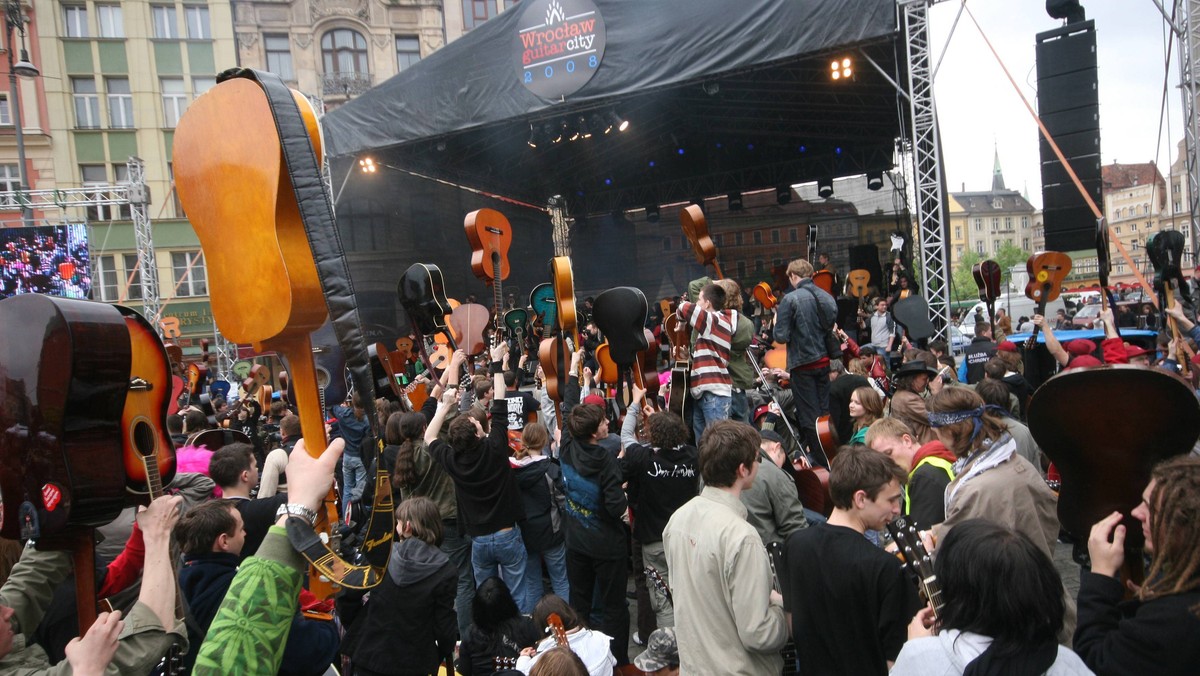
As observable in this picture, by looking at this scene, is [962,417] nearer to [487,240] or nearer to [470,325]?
[487,240]

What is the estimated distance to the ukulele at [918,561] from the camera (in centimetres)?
216

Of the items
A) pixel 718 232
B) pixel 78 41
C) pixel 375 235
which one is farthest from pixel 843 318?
pixel 78 41

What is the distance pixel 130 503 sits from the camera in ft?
6.57

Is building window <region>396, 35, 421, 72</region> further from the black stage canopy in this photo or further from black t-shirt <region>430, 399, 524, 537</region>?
black t-shirt <region>430, 399, 524, 537</region>

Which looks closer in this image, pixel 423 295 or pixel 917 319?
pixel 423 295

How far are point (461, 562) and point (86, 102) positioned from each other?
30715 mm

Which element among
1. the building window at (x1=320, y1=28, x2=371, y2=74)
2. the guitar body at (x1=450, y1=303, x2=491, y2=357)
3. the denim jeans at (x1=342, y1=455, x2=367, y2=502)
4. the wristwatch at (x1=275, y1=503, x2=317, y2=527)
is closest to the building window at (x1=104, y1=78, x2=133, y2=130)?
the building window at (x1=320, y1=28, x2=371, y2=74)

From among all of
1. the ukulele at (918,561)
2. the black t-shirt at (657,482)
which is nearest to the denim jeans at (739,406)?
the black t-shirt at (657,482)

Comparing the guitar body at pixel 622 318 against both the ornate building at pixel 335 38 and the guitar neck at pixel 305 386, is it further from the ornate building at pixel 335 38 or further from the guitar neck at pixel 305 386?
the ornate building at pixel 335 38

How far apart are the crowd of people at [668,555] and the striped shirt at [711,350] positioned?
2 cm

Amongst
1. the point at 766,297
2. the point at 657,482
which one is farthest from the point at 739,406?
the point at 766,297

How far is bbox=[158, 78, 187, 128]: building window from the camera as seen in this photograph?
28312mm

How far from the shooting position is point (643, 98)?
614 inches

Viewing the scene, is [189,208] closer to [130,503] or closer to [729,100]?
[130,503]
